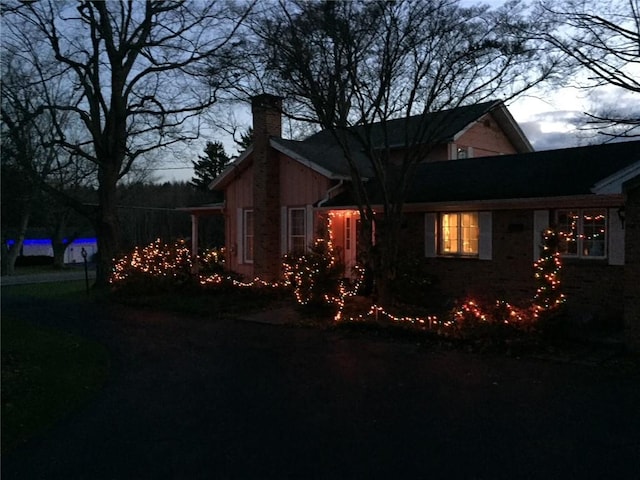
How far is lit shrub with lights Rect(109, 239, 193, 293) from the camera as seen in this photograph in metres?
19.1

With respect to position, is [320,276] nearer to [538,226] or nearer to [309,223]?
[309,223]

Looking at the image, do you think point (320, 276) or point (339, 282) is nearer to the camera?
point (320, 276)

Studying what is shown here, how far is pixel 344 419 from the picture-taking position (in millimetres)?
6742

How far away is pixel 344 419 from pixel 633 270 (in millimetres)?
5741

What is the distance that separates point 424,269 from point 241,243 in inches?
288

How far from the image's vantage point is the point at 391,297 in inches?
532

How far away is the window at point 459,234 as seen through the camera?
15.0 m

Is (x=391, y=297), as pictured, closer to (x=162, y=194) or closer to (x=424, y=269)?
(x=424, y=269)

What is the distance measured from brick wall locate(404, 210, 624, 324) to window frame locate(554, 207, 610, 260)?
222mm

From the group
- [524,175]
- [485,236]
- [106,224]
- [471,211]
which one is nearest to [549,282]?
[485,236]

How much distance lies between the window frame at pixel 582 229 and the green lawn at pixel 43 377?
921 cm

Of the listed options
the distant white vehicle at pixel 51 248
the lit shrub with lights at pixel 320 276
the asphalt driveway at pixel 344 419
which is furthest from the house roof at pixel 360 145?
the distant white vehicle at pixel 51 248

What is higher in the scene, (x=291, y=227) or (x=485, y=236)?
(x=291, y=227)

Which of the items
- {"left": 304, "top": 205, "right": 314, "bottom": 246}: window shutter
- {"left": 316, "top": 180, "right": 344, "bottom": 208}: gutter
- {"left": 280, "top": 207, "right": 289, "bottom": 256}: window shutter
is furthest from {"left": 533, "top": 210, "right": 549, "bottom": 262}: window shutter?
{"left": 280, "top": 207, "right": 289, "bottom": 256}: window shutter
